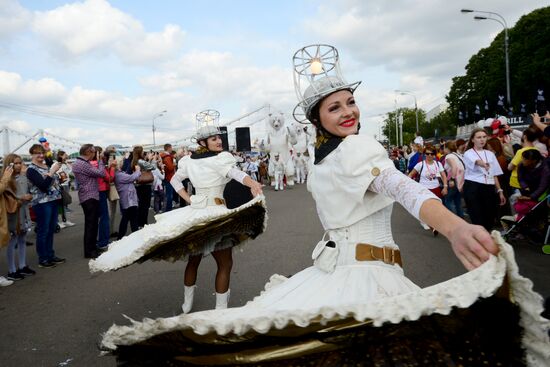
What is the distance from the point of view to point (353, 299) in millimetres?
1688

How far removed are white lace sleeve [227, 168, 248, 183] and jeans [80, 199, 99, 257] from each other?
14.1ft

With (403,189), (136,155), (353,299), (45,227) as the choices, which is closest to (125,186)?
(136,155)

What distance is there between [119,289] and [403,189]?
16.7ft

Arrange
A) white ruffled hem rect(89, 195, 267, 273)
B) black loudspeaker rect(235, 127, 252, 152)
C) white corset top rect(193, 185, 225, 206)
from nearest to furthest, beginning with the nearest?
white ruffled hem rect(89, 195, 267, 273)
white corset top rect(193, 185, 225, 206)
black loudspeaker rect(235, 127, 252, 152)

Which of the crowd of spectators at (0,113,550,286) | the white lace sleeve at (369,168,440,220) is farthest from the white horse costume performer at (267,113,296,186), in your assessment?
the white lace sleeve at (369,168,440,220)

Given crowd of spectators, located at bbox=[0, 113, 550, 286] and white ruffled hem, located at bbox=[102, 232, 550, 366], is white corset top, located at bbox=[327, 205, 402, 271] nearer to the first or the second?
white ruffled hem, located at bbox=[102, 232, 550, 366]

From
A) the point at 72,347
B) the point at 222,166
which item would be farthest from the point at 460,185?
the point at 72,347

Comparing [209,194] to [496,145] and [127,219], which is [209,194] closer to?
[127,219]

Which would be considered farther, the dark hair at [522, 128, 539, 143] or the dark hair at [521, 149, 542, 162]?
the dark hair at [522, 128, 539, 143]

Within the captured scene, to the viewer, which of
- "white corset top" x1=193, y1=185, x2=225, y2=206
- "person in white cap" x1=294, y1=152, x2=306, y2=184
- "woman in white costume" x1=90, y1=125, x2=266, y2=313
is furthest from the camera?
"person in white cap" x1=294, y1=152, x2=306, y2=184

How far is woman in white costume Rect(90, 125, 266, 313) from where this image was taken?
137 inches

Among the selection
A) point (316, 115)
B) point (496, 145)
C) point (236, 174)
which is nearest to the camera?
point (316, 115)

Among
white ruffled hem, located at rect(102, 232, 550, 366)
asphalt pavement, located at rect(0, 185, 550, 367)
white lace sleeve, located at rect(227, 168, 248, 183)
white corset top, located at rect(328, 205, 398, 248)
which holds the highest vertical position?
white lace sleeve, located at rect(227, 168, 248, 183)

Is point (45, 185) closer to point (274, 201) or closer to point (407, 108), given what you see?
point (274, 201)
